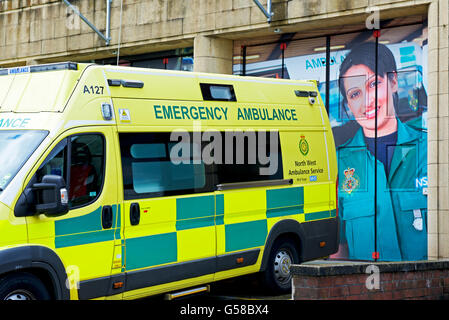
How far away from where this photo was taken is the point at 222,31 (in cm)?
1430

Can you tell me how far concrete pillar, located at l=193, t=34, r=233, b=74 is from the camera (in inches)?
572

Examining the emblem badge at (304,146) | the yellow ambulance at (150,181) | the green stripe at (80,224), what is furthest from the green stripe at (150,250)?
the emblem badge at (304,146)

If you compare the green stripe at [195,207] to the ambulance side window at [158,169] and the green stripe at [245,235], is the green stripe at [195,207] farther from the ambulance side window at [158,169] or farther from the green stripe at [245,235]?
the green stripe at [245,235]

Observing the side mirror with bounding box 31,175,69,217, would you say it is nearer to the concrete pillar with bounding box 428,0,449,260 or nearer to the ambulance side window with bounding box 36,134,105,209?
the ambulance side window with bounding box 36,134,105,209

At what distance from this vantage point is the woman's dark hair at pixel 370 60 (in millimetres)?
12867

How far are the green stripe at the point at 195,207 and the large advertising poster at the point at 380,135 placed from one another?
5143 mm

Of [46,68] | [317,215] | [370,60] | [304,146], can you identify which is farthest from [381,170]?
[46,68]

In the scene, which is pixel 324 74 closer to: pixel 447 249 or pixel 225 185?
pixel 447 249

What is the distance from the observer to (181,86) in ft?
27.8

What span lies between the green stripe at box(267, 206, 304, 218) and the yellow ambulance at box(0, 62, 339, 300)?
0.01 m

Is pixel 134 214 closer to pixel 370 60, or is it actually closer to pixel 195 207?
pixel 195 207

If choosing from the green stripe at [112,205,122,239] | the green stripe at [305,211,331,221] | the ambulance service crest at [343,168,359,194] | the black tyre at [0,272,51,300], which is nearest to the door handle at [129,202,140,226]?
the green stripe at [112,205,122,239]

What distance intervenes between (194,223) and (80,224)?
1.55 m
